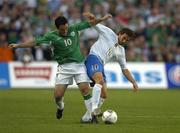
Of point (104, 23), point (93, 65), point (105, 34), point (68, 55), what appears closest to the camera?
point (93, 65)

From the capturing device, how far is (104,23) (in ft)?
109

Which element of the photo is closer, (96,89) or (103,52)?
(96,89)

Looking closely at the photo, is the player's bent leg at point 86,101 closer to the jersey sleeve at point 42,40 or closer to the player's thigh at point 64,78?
the player's thigh at point 64,78

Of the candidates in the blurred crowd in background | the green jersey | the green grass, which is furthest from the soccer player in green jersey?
the blurred crowd in background

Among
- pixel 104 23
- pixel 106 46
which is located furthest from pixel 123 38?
pixel 104 23

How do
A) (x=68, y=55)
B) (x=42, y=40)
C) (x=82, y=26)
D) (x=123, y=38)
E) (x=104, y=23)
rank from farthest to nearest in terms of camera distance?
1. (x=104, y=23)
2. (x=123, y=38)
3. (x=68, y=55)
4. (x=82, y=26)
5. (x=42, y=40)

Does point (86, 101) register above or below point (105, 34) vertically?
below

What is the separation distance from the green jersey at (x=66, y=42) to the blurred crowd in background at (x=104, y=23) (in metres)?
16.2

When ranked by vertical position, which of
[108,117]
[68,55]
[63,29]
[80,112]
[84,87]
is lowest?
[80,112]

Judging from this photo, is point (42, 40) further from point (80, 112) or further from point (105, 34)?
point (80, 112)

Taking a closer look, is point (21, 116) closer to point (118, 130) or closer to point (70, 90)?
point (118, 130)

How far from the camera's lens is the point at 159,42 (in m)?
34.2

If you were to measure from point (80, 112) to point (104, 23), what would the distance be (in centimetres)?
1479

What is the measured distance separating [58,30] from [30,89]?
15.4 metres
